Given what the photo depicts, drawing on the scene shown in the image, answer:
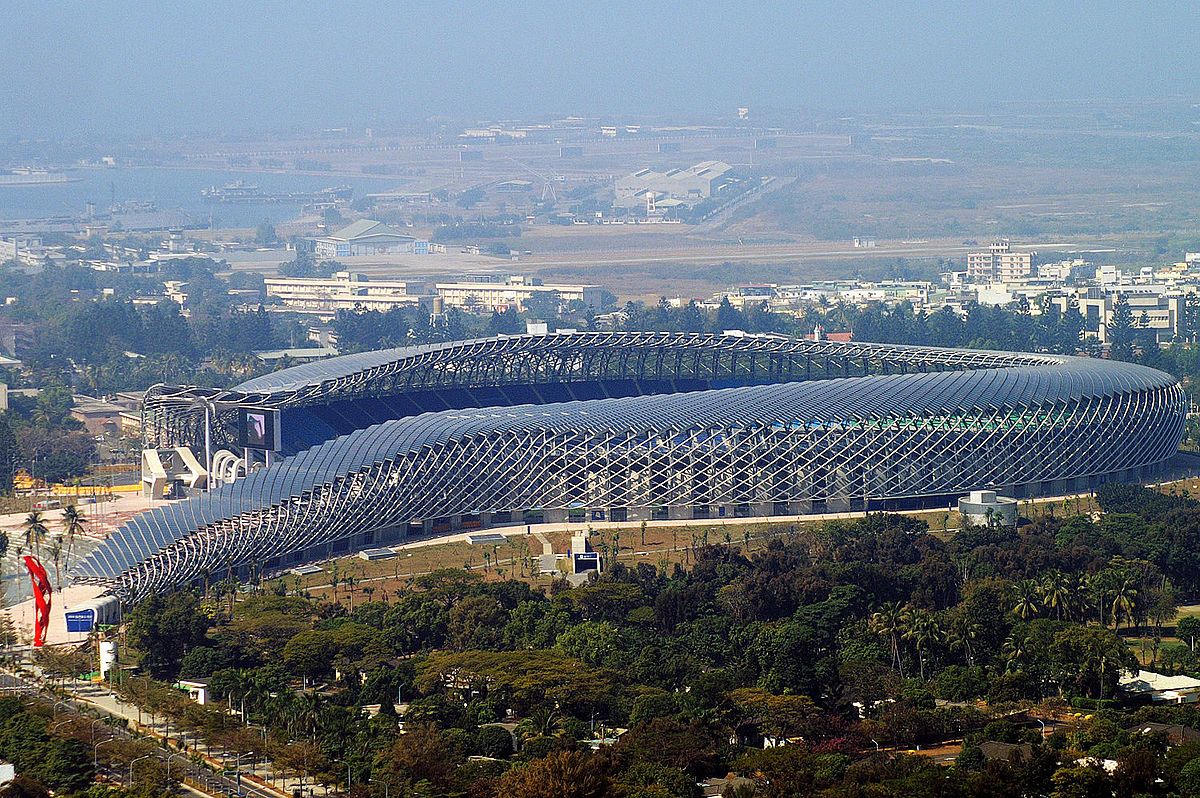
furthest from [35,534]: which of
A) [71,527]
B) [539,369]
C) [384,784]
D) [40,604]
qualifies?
[539,369]

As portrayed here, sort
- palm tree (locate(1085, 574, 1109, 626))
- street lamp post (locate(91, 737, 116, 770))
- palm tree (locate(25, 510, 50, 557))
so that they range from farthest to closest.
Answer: palm tree (locate(25, 510, 50, 557)) → palm tree (locate(1085, 574, 1109, 626)) → street lamp post (locate(91, 737, 116, 770))

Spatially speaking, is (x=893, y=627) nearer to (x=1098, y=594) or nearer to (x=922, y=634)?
(x=922, y=634)

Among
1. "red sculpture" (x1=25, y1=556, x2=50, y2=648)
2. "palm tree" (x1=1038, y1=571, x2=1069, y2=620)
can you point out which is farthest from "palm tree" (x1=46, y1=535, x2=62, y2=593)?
"palm tree" (x1=1038, y1=571, x2=1069, y2=620)

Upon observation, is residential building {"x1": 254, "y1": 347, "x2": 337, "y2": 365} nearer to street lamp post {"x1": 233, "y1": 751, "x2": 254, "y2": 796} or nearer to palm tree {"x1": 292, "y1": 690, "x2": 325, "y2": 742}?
palm tree {"x1": 292, "y1": 690, "x2": 325, "y2": 742}

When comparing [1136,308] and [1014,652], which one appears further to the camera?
[1136,308]

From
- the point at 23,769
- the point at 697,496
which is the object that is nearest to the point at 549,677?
the point at 23,769

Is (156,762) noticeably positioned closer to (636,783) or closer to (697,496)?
(636,783)
